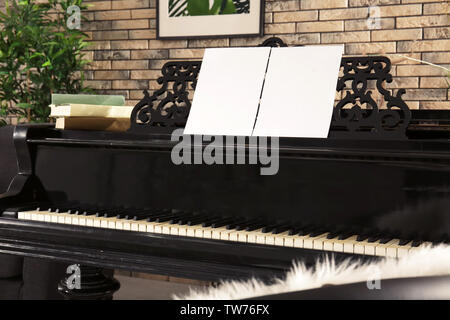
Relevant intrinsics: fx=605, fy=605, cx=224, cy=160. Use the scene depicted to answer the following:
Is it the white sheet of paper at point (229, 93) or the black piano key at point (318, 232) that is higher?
the white sheet of paper at point (229, 93)

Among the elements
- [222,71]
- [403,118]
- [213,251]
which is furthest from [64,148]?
[403,118]

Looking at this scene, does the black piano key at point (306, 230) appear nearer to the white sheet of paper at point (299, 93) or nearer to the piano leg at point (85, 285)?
the white sheet of paper at point (299, 93)

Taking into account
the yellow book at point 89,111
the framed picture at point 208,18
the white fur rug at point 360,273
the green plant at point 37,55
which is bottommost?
the white fur rug at point 360,273

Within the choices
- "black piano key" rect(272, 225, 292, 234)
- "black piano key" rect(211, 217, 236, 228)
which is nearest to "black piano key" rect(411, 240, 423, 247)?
"black piano key" rect(272, 225, 292, 234)

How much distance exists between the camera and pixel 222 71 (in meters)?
2.35

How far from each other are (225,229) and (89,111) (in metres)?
0.99

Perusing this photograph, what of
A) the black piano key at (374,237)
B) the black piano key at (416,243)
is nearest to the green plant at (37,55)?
the black piano key at (374,237)

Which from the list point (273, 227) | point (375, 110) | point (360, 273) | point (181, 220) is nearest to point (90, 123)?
point (181, 220)

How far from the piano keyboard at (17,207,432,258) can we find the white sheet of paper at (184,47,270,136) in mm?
330

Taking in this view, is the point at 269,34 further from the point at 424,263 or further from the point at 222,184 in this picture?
the point at 424,263

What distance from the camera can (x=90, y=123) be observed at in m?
2.73

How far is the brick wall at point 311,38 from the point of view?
3322 mm

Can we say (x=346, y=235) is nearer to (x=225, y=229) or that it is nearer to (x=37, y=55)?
(x=225, y=229)

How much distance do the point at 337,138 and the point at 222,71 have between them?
22.8 inches
